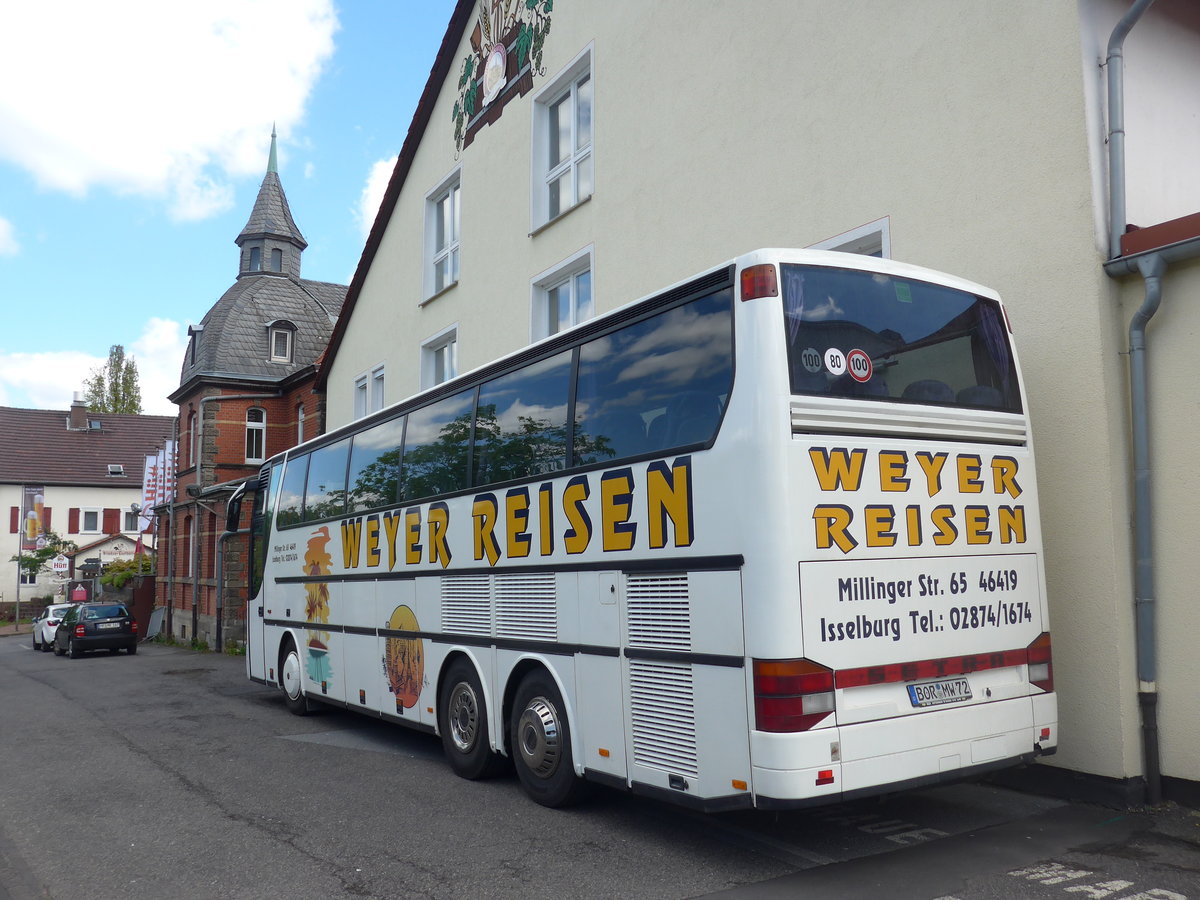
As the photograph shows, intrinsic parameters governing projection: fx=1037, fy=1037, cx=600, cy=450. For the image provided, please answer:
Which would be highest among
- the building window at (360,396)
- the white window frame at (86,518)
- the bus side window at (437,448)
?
the building window at (360,396)

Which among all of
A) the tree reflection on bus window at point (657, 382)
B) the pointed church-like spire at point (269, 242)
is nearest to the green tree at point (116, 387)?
the pointed church-like spire at point (269, 242)

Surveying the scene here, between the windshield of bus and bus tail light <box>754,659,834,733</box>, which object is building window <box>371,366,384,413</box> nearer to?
the windshield of bus

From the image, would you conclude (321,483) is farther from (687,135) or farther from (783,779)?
(783,779)

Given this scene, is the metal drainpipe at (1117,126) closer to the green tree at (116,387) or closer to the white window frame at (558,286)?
the white window frame at (558,286)

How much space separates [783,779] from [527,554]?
2.99 m

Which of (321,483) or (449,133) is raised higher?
(449,133)

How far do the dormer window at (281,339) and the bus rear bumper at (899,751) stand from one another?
31841 mm

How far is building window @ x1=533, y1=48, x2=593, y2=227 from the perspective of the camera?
1516cm

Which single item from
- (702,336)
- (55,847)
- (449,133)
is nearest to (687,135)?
(702,336)

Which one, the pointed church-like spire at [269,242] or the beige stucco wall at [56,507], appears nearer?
the pointed church-like spire at [269,242]

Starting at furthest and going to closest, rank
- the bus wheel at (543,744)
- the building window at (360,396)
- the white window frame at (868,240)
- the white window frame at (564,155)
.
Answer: the building window at (360,396) → the white window frame at (564,155) → the white window frame at (868,240) → the bus wheel at (543,744)

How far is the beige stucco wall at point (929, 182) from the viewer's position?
727 centimetres

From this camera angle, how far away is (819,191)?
1020cm

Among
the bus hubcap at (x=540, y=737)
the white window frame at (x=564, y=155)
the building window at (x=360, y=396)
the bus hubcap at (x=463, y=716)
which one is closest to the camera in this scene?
the bus hubcap at (x=540, y=737)
